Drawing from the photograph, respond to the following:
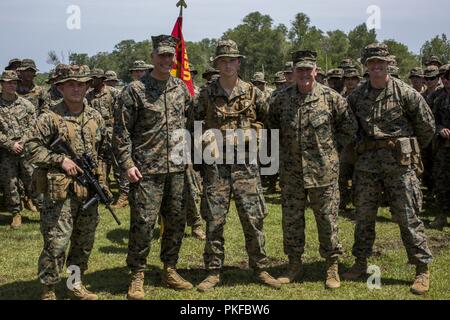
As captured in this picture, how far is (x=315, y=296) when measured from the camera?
5852 millimetres

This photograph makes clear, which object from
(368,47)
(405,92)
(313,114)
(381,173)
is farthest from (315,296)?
(368,47)

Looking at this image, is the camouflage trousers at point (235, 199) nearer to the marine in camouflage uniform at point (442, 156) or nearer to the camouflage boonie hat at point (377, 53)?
the camouflage boonie hat at point (377, 53)

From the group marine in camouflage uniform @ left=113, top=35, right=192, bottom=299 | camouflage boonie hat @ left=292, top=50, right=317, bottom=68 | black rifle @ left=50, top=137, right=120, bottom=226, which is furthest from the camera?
camouflage boonie hat @ left=292, top=50, right=317, bottom=68

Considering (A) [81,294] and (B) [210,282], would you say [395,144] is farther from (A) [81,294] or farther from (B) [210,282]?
(A) [81,294]

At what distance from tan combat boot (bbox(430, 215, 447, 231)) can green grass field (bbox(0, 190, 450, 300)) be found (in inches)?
7.8

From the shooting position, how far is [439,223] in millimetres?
8914

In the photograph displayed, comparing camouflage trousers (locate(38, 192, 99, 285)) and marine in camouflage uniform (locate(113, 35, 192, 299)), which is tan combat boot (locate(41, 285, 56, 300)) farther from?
marine in camouflage uniform (locate(113, 35, 192, 299))

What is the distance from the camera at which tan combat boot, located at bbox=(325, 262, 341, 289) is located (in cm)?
609

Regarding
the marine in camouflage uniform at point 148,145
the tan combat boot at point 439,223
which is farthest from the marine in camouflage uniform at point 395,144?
the tan combat boot at point 439,223

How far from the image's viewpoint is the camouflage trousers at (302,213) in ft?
19.9

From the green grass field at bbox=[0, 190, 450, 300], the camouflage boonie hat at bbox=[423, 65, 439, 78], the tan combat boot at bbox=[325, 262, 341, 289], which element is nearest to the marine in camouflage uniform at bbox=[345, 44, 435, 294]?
the green grass field at bbox=[0, 190, 450, 300]

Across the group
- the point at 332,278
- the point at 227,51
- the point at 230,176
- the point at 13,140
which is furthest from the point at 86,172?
the point at 13,140

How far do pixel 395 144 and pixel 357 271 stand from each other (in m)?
1.72
